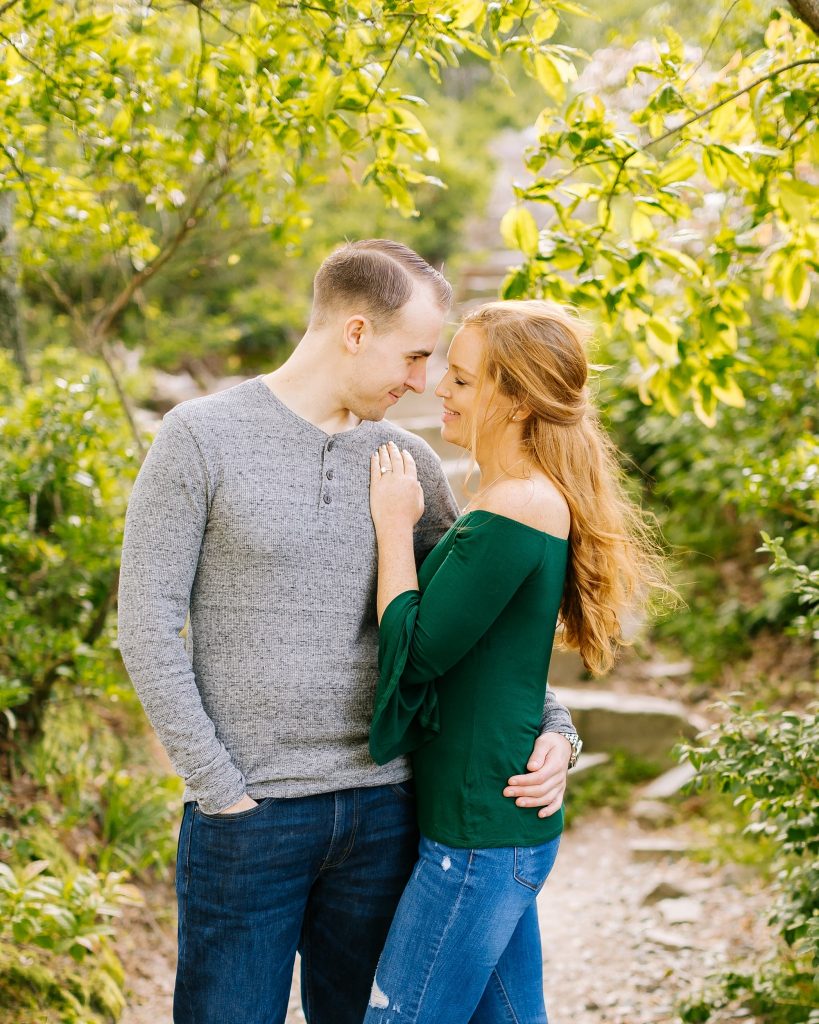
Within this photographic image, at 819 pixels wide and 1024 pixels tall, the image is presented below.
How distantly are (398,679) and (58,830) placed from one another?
2.14 metres

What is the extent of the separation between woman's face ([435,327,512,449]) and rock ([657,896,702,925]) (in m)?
2.63

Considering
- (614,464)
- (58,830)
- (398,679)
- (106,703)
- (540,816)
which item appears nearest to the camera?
(398,679)

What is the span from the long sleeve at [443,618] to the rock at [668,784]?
10.9 feet

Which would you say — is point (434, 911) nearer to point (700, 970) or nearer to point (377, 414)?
point (377, 414)

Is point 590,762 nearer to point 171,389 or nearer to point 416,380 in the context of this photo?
point 416,380

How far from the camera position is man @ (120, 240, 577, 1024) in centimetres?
160

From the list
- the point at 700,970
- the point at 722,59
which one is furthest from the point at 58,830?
the point at 722,59

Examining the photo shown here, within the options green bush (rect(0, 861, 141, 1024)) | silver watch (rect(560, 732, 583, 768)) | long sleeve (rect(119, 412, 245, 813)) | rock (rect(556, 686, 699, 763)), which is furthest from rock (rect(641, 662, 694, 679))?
long sleeve (rect(119, 412, 245, 813))

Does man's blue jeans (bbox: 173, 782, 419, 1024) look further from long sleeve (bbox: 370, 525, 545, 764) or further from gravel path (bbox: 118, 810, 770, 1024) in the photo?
gravel path (bbox: 118, 810, 770, 1024)

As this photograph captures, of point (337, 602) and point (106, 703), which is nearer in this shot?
point (337, 602)

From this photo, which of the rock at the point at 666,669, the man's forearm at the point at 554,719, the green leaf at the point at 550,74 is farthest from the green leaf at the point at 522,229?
the rock at the point at 666,669

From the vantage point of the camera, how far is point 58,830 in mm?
3225

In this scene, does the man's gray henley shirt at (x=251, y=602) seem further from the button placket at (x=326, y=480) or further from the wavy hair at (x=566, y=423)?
the wavy hair at (x=566, y=423)

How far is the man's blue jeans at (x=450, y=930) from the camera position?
5.37 feet
